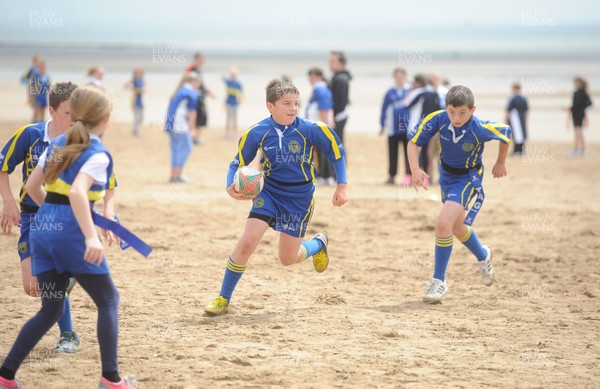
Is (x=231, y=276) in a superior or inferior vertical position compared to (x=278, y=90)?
inferior

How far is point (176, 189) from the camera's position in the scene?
1509cm

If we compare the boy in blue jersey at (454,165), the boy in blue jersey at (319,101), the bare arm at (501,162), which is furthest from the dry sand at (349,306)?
the boy in blue jersey at (319,101)

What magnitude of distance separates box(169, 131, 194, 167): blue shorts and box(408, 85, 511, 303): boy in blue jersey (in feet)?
26.6

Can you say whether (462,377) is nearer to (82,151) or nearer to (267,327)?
(267,327)

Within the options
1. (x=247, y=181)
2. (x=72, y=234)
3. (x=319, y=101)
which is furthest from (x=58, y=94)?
(x=319, y=101)

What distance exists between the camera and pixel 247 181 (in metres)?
7.15

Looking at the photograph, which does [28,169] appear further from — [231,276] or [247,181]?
[231,276]

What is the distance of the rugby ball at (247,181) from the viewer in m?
7.14

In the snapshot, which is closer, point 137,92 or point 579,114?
point 579,114

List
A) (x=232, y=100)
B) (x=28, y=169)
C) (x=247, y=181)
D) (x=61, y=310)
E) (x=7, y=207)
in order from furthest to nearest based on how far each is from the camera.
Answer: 1. (x=232, y=100)
2. (x=247, y=181)
3. (x=28, y=169)
4. (x=7, y=207)
5. (x=61, y=310)

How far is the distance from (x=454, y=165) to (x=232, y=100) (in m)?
16.6

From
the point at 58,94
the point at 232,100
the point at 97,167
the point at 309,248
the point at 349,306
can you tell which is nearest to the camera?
the point at 97,167

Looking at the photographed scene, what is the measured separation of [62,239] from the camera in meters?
5.11

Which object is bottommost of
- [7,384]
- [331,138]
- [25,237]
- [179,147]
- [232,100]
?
[7,384]
